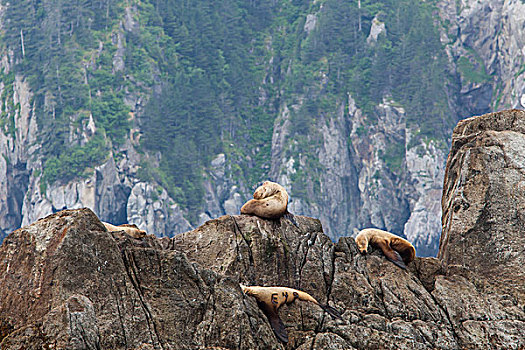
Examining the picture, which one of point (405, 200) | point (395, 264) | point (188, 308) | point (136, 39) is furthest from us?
point (136, 39)

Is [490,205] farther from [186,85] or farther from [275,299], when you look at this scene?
[186,85]

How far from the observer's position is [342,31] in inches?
7687

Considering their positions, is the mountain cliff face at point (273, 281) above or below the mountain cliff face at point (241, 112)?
below

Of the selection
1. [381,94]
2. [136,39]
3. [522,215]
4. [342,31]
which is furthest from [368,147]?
[522,215]

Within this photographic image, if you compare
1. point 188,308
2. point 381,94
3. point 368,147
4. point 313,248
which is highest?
point 381,94

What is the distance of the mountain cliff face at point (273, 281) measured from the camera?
14.9 m

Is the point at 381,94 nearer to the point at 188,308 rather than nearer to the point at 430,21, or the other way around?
the point at 430,21

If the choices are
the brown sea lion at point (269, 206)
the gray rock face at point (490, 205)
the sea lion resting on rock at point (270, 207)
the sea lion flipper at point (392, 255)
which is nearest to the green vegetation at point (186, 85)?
the brown sea lion at point (269, 206)

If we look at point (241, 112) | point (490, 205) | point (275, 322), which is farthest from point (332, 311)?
point (241, 112)

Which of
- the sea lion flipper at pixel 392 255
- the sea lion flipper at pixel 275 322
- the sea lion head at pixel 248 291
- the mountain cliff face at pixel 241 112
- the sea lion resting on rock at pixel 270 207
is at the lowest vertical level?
the sea lion flipper at pixel 275 322

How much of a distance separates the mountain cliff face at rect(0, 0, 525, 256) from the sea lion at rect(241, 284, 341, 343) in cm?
13607

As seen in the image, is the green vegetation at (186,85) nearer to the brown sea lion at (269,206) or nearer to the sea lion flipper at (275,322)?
the brown sea lion at (269,206)

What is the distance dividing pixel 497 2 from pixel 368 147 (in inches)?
1660

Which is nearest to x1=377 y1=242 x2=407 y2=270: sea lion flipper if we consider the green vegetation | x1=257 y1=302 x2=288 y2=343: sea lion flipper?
x1=257 y1=302 x2=288 y2=343: sea lion flipper
